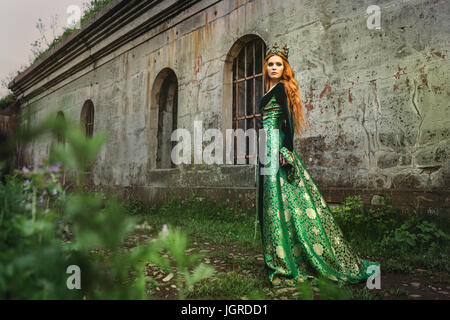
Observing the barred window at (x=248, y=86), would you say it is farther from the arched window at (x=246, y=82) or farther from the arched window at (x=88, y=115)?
the arched window at (x=88, y=115)

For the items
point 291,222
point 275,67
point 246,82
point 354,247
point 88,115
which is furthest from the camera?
point 88,115

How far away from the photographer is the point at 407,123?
158 inches

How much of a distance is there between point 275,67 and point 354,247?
243 centimetres

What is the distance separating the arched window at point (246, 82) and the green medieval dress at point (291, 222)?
3.09 m

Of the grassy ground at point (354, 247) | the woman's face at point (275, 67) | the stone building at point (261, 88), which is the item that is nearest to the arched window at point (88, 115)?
the stone building at point (261, 88)

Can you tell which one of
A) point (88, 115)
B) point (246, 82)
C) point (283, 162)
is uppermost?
point (88, 115)

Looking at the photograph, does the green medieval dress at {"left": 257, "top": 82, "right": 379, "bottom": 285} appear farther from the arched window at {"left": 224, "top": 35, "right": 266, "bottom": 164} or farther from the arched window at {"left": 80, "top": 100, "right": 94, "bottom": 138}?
the arched window at {"left": 80, "top": 100, "right": 94, "bottom": 138}

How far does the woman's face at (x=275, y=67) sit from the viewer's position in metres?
2.81

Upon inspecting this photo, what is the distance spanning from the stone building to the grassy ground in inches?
13.7

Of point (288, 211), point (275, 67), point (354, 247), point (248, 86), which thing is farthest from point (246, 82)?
point (288, 211)

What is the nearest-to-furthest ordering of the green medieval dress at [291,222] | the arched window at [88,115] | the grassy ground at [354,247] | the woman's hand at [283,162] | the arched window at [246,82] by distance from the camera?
the grassy ground at [354,247], the green medieval dress at [291,222], the woman's hand at [283,162], the arched window at [246,82], the arched window at [88,115]

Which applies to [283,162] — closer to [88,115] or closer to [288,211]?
[288,211]

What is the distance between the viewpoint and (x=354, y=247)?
12.3 feet

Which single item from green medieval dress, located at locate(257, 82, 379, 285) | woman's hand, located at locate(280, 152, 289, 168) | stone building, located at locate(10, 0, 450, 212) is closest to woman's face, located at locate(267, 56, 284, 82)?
green medieval dress, located at locate(257, 82, 379, 285)
